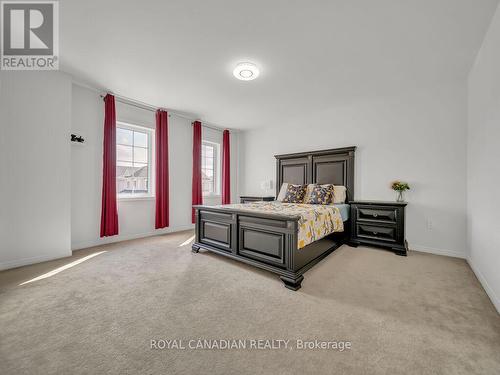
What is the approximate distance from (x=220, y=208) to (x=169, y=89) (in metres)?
2.17

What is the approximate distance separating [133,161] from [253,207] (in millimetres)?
2718

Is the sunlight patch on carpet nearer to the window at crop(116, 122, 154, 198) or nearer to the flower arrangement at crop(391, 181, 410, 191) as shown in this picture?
the window at crop(116, 122, 154, 198)

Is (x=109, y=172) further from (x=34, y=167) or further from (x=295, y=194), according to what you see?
(x=295, y=194)

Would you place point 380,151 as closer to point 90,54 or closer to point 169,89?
point 169,89

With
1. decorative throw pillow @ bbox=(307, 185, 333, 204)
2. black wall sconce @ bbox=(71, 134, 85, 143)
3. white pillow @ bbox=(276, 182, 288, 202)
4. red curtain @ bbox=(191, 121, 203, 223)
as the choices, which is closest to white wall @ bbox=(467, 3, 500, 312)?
decorative throw pillow @ bbox=(307, 185, 333, 204)

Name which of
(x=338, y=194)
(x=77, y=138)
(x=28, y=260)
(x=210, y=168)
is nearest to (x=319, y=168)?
(x=338, y=194)

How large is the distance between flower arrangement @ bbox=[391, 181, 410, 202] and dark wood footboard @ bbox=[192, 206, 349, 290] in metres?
1.29

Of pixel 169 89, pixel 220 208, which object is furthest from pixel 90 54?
pixel 220 208

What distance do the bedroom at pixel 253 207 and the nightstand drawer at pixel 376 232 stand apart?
2cm

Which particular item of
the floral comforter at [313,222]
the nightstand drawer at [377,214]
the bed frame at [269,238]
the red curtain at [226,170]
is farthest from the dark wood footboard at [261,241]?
the red curtain at [226,170]

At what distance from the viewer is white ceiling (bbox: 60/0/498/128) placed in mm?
1847

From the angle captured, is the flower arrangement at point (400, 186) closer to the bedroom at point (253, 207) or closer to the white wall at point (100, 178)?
the bedroom at point (253, 207)

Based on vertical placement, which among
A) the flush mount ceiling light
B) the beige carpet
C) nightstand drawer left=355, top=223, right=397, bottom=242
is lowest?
the beige carpet

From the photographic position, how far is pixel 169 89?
134 inches
